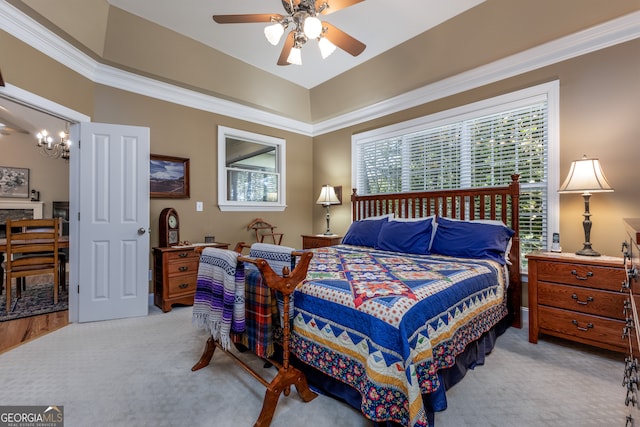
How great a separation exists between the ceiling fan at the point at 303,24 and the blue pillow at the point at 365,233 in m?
1.91

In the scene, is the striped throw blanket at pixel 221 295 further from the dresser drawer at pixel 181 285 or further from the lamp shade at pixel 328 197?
the lamp shade at pixel 328 197

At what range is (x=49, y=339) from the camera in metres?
2.57

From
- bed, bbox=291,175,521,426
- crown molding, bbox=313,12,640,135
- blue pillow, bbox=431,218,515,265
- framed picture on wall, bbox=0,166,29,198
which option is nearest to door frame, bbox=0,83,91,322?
bed, bbox=291,175,521,426

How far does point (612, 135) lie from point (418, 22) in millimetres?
2121

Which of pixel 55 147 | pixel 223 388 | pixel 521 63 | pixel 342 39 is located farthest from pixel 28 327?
pixel 521 63

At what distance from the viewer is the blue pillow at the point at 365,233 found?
11.3ft

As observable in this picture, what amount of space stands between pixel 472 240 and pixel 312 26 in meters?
2.28

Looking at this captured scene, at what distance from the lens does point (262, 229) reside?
15.1 ft

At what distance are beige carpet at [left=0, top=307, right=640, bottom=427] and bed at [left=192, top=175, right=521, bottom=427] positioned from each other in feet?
0.44

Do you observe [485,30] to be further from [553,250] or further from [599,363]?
[599,363]

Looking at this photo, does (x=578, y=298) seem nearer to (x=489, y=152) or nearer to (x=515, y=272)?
(x=515, y=272)

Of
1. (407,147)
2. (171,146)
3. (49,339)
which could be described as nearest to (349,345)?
(49,339)

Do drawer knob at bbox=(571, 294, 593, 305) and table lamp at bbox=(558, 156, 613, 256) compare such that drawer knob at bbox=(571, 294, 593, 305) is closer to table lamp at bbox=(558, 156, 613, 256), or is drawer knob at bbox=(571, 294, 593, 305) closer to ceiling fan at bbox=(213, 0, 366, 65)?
table lamp at bbox=(558, 156, 613, 256)

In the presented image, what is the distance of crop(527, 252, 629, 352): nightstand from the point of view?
81.3 inches
